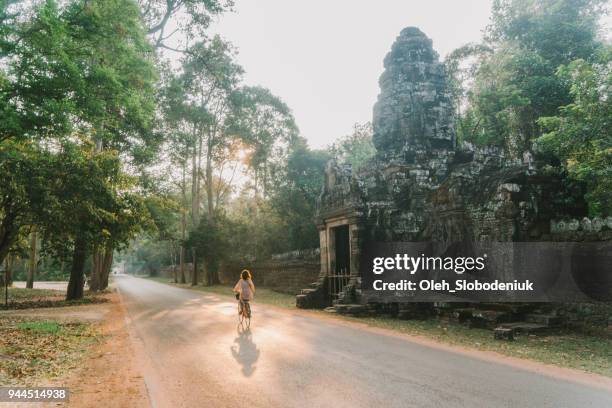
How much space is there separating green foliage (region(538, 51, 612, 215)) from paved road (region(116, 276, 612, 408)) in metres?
5.95

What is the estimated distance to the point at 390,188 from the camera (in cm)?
1677

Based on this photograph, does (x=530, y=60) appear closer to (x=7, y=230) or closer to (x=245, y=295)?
(x=245, y=295)

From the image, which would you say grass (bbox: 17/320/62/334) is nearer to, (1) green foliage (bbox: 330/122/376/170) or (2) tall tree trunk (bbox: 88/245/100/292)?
(2) tall tree trunk (bbox: 88/245/100/292)

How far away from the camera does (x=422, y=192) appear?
16125 mm

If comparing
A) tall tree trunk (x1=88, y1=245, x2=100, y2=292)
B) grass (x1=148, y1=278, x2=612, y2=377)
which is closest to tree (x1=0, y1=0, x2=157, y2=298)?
grass (x1=148, y1=278, x2=612, y2=377)

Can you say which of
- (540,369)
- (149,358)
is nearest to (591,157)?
(540,369)

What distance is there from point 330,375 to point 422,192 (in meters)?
10.9

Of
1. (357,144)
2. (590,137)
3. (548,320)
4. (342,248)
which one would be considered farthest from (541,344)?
(357,144)

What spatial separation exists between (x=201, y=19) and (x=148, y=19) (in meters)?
2.71

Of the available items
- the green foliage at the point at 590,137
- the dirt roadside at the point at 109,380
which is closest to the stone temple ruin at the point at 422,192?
the green foliage at the point at 590,137

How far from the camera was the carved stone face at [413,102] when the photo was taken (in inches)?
749

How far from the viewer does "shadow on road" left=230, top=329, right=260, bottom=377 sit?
677 centimetres

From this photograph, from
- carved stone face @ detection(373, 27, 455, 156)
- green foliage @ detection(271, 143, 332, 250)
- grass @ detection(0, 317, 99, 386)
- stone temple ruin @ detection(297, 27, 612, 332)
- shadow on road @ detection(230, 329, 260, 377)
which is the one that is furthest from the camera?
green foliage @ detection(271, 143, 332, 250)

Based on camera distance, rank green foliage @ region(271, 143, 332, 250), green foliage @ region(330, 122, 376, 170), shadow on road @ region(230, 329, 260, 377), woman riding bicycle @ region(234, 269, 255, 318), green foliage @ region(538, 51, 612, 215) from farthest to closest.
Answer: green foliage @ region(330, 122, 376, 170) < green foliage @ region(271, 143, 332, 250) < woman riding bicycle @ region(234, 269, 255, 318) < green foliage @ region(538, 51, 612, 215) < shadow on road @ region(230, 329, 260, 377)
